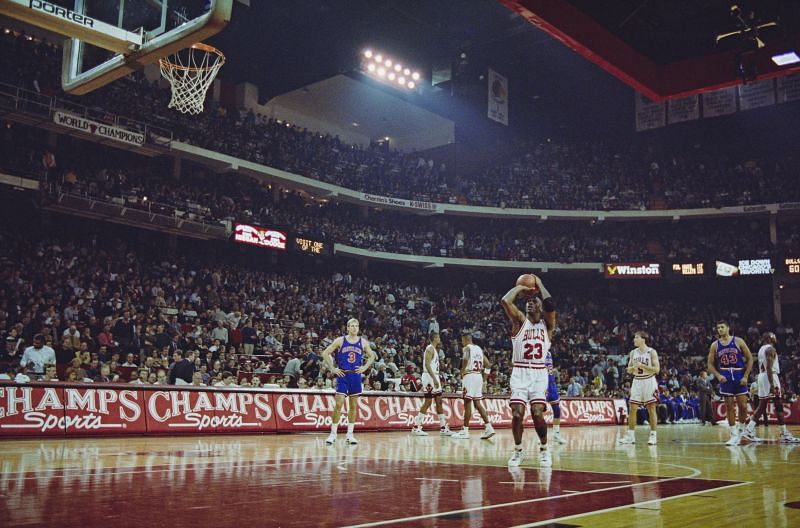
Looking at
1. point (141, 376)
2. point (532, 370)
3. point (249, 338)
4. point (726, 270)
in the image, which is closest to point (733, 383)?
point (532, 370)

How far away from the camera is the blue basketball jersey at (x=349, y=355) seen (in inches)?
480

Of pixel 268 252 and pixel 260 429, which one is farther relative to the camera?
pixel 268 252

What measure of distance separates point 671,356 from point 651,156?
51.4 feet

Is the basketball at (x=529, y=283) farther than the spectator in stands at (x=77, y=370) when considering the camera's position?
No

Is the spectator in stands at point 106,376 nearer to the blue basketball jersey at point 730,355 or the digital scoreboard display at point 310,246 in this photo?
the blue basketball jersey at point 730,355

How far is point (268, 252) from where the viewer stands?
111 ft

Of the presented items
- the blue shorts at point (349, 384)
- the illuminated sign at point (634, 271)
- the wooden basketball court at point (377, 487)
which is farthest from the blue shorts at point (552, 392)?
the illuminated sign at point (634, 271)

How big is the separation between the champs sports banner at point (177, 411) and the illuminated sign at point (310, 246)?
610 inches

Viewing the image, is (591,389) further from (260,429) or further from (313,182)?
(260,429)

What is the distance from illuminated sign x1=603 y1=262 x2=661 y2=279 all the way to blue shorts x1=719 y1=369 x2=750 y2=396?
28.0m

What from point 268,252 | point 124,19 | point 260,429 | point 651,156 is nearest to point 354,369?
point 260,429

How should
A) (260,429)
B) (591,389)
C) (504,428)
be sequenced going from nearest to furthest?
(260,429), (504,428), (591,389)

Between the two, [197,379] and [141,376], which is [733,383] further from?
[141,376]

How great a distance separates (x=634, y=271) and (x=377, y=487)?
1446 inches
